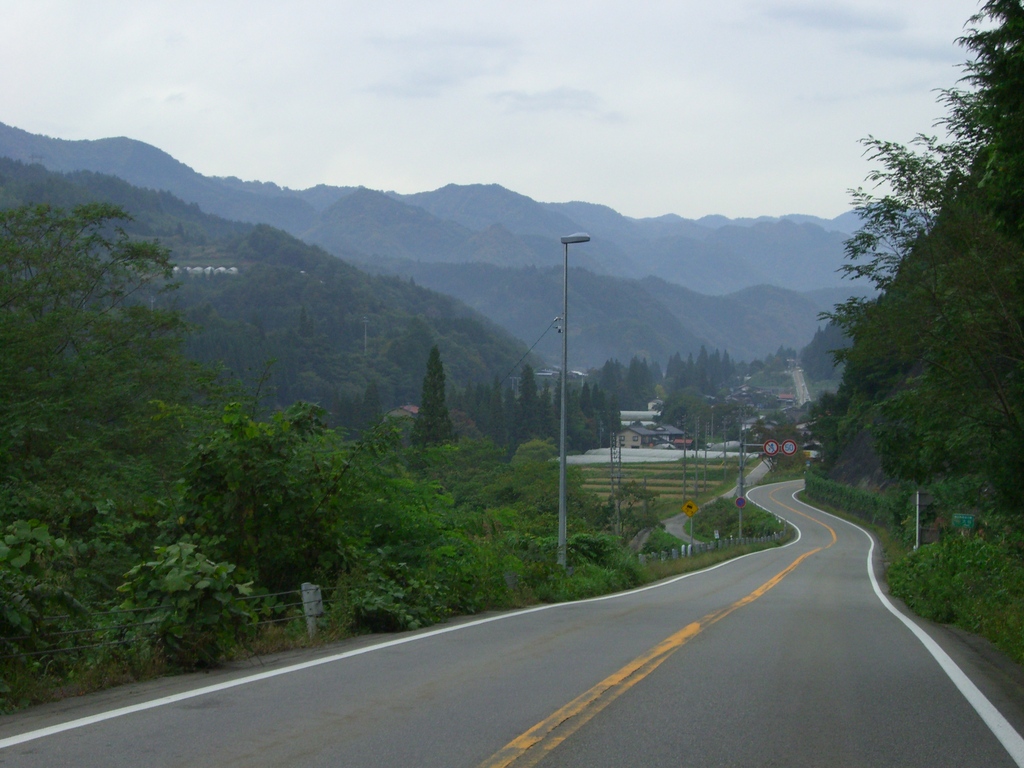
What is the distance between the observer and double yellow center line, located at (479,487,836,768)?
19.0 feet

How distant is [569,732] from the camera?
6418 millimetres

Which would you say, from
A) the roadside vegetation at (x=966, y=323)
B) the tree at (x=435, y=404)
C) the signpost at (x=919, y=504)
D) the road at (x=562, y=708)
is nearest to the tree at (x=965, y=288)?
the roadside vegetation at (x=966, y=323)

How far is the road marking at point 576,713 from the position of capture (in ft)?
19.0

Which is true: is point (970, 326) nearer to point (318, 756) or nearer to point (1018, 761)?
point (1018, 761)

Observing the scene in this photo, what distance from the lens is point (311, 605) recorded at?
1083 cm

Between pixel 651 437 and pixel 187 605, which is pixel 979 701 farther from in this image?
pixel 651 437

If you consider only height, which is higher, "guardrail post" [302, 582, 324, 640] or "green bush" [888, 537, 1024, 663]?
"guardrail post" [302, 582, 324, 640]

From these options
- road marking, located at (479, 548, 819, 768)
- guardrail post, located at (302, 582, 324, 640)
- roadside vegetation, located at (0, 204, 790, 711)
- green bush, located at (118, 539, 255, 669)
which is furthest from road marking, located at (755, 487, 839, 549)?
green bush, located at (118, 539, 255, 669)

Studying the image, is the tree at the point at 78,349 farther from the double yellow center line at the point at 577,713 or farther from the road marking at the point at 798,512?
the road marking at the point at 798,512

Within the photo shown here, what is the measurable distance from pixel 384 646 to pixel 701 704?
13.2 feet

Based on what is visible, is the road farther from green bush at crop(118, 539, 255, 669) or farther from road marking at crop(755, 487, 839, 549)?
road marking at crop(755, 487, 839, 549)

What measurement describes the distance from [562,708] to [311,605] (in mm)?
4473

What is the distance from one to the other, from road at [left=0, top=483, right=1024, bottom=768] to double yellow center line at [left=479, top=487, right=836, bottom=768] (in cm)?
2

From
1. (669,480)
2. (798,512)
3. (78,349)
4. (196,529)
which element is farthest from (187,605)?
(669,480)
